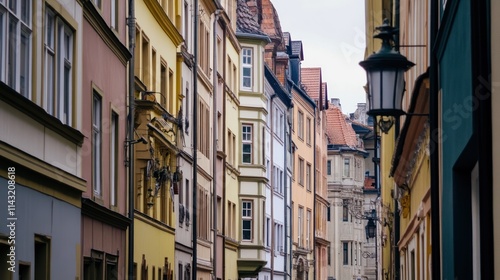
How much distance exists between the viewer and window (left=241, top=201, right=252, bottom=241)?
50.4 metres

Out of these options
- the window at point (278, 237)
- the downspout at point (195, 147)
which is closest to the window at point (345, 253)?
the window at point (278, 237)

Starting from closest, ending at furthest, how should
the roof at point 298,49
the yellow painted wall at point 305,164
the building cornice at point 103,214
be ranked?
the building cornice at point 103,214, the yellow painted wall at point 305,164, the roof at point 298,49

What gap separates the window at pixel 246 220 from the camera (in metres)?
50.4

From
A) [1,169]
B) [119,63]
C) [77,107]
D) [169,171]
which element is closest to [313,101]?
[169,171]

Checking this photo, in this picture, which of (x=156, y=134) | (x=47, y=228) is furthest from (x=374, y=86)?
(x=156, y=134)

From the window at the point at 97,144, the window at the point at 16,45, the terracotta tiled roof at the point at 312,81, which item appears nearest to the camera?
the window at the point at 16,45

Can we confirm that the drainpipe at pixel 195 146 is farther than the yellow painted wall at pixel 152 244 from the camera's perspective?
Yes

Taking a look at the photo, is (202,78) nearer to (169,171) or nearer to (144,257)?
(169,171)

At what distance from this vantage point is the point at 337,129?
315 feet

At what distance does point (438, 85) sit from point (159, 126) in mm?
17721

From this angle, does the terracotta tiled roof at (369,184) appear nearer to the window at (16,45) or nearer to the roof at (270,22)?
the roof at (270,22)

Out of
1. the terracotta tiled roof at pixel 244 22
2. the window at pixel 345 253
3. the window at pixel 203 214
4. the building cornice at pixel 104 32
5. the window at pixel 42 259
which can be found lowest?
the window at pixel 42 259

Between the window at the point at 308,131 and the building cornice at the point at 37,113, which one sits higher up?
the window at the point at 308,131

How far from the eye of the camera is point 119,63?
23766mm
